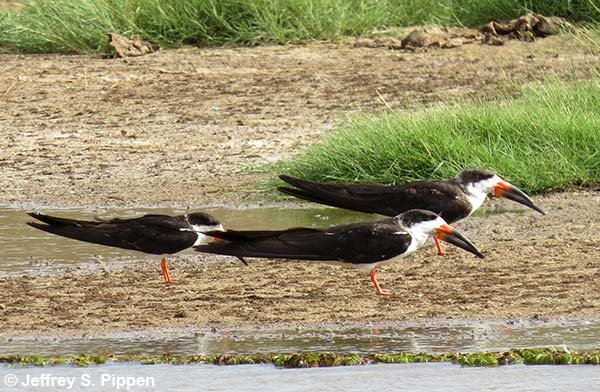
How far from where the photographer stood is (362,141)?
34.1 ft

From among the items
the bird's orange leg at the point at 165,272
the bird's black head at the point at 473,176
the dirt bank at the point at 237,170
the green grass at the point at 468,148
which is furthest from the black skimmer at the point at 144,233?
the green grass at the point at 468,148

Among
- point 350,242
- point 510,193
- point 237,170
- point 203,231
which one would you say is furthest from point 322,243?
point 237,170

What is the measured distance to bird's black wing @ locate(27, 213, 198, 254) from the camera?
8.25 meters

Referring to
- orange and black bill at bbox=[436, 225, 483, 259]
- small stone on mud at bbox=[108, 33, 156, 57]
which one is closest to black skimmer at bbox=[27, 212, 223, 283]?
orange and black bill at bbox=[436, 225, 483, 259]

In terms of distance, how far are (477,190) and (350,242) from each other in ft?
4.94

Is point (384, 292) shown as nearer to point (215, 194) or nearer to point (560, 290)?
point (560, 290)

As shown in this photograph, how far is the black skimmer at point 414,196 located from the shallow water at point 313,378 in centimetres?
230

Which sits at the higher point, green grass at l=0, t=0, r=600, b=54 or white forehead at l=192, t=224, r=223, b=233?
white forehead at l=192, t=224, r=223, b=233

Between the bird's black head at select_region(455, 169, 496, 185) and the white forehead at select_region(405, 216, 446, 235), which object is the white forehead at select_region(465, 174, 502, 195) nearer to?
the bird's black head at select_region(455, 169, 496, 185)

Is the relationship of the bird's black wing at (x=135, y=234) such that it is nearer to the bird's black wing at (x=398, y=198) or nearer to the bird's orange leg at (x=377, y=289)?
the bird's black wing at (x=398, y=198)

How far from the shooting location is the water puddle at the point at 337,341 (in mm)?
6816

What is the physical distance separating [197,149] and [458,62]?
3603mm

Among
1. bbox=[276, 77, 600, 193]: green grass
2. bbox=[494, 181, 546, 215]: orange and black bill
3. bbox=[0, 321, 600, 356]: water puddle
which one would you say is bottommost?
bbox=[276, 77, 600, 193]: green grass

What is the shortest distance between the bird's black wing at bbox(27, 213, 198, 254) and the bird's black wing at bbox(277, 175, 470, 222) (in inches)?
32.8
